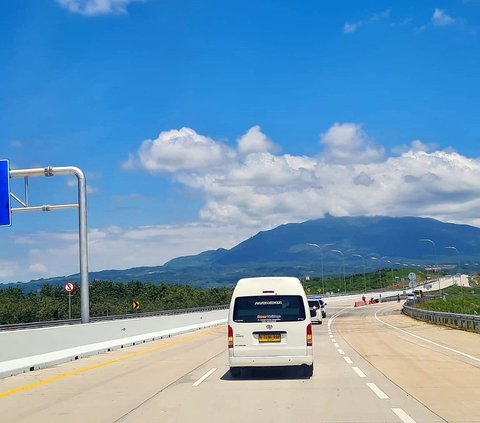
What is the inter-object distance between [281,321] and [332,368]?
3290 millimetres

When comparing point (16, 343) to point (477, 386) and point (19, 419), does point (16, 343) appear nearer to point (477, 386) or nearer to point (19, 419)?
point (19, 419)

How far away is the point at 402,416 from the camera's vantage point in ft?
33.2

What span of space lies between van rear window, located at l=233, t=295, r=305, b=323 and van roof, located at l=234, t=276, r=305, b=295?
11 cm

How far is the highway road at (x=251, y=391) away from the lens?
10.5m

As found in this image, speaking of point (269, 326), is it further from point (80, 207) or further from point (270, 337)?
point (80, 207)

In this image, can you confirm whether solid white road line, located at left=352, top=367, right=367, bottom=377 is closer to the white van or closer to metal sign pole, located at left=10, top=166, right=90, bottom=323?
the white van

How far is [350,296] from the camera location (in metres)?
124

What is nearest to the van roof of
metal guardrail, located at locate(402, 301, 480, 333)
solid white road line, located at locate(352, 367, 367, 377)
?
solid white road line, located at locate(352, 367, 367, 377)

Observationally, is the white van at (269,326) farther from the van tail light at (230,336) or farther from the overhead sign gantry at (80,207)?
the overhead sign gantry at (80,207)

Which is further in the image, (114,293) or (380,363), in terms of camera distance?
(114,293)

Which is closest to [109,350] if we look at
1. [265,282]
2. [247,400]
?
[265,282]

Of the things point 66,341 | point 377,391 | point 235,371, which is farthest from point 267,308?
point 66,341

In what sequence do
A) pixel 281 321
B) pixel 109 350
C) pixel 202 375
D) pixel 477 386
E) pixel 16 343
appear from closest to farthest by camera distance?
pixel 477 386 → pixel 281 321 → pixel 202 375 → pixel 16 343 → pixel 109 350

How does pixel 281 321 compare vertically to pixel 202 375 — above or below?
above
